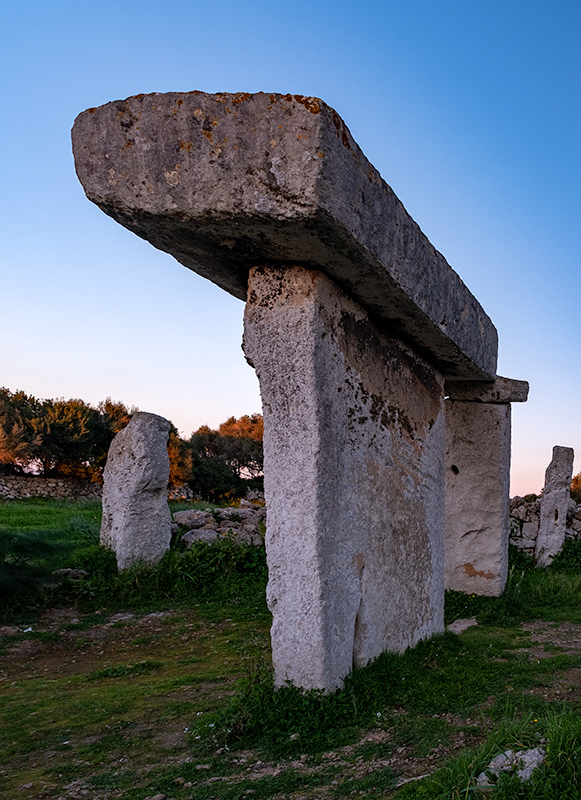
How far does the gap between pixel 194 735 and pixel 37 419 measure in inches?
773

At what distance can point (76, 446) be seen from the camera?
21.3 metres

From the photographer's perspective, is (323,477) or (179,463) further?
(179,463)

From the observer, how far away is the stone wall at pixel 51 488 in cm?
1923

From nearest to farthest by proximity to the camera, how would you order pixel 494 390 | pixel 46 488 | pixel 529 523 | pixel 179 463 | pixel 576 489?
pixel 494 390 < pixel 529 523 < pixel 576 489 < pixel 46 488 < pixel 179 463

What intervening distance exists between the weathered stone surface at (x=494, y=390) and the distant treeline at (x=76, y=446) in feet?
50.2

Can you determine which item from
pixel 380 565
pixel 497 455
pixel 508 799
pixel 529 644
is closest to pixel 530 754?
pixel 508 799

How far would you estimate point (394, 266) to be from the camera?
12.4ft

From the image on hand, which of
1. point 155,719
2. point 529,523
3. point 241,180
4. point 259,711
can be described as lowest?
point 155,719

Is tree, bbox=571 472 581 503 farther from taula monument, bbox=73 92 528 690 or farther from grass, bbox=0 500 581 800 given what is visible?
taula monument, bbox=73 92 528 690

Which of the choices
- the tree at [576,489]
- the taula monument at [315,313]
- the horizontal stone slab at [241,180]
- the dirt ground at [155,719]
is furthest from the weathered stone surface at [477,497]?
the tree at [576,489]

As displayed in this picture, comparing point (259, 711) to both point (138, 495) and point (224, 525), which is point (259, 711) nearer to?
point (138, 495)

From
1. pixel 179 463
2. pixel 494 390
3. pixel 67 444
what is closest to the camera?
pixel 494 390

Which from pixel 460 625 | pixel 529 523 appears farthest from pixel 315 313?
pixel 529 523

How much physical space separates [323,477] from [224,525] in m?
7.24
